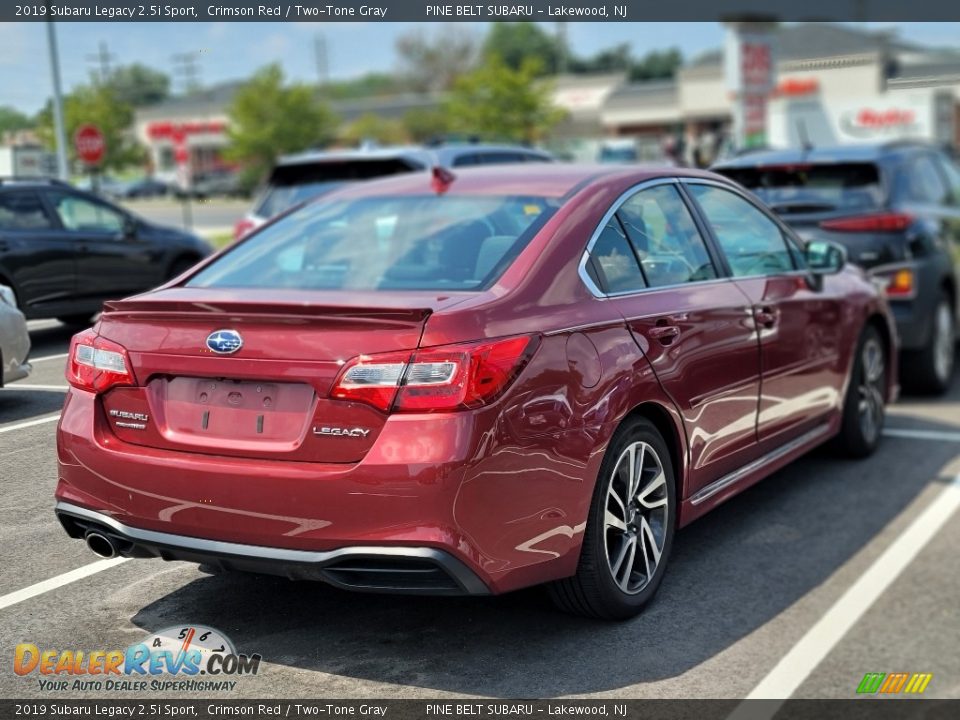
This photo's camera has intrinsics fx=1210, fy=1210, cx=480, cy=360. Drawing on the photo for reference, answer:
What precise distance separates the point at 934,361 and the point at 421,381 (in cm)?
647

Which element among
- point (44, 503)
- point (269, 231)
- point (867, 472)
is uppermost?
point (269, 231)

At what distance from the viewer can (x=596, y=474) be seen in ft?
13.1

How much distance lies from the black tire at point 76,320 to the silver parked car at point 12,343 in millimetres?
539

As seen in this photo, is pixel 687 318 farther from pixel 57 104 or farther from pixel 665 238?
pixel 57 104

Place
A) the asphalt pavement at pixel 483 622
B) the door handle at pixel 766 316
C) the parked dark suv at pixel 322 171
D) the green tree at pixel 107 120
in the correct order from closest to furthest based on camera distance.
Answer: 1. the asphalt pavement at pixel 483 622
2. the door handle at pixel 766 316
3. the parked dark suv at pixel 322 171
4. the green tree at pixel 107 120

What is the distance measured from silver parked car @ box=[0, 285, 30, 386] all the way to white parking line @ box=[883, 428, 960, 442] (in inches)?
214

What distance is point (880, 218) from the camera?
338 inches

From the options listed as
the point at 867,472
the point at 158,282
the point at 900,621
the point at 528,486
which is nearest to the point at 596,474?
the point at 528,486

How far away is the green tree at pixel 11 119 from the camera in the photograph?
6113 mm

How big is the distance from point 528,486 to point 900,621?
1931 millimetres

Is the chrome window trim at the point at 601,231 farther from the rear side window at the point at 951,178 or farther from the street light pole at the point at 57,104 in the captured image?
the rear side window at the point at 951,178

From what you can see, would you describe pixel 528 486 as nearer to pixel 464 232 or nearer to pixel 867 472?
pixel 464 232

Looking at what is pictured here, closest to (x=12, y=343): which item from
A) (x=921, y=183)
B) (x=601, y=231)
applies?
(x=601, y=231)

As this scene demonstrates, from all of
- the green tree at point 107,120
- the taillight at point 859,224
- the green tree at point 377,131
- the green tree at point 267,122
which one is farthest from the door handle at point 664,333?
the green tree at point 377,131
